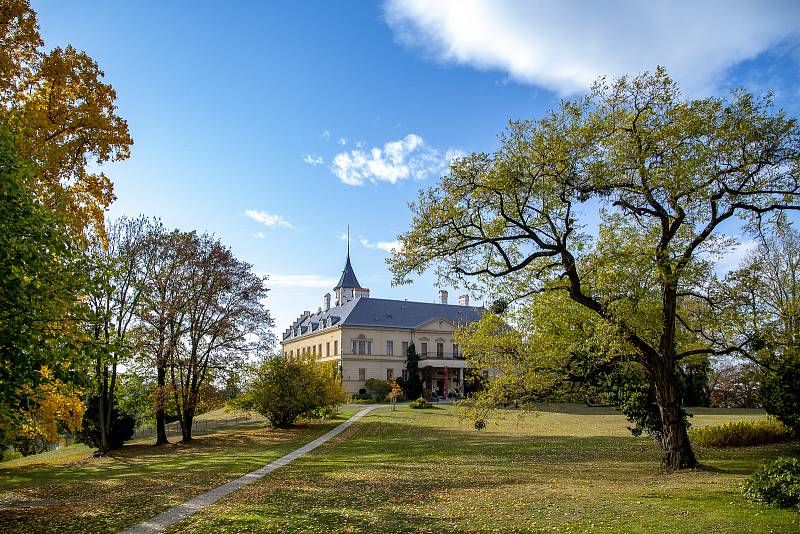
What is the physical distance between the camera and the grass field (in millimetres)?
9203

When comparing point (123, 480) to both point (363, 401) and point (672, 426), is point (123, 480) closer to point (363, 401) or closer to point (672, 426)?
point (672, 426)

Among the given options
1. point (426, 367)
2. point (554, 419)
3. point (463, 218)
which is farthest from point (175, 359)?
point (426, 367)

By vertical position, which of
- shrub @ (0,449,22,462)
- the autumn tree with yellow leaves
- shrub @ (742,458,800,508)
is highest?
the autumn tree with yellow leaves

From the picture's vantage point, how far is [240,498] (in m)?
12.4

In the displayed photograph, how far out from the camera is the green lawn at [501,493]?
8977 millimetres

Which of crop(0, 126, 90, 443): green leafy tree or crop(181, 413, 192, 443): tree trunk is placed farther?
crop(181, 413, 192, 443): tree trunk

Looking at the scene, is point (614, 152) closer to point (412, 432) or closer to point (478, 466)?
point (478, 466)

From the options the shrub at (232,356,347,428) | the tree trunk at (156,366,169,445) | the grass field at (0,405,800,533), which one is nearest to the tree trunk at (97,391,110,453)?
the grass field at (0,405,800,533)

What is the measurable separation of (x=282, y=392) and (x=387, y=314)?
38.3m

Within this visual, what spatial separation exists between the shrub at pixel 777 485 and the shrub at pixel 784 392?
7283 millimetres

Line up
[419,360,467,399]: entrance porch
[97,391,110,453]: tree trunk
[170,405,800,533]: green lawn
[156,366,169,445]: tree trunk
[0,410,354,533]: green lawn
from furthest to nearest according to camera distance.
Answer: [419,360,467,399]: entrance porch < [156,366,169,445]: tree trunk < [97,391,110,453]: tree trunk < [0,410,354,533]: green lawn < [170,405,800,533]: green lawn

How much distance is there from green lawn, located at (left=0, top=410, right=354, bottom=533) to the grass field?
6 centimetres

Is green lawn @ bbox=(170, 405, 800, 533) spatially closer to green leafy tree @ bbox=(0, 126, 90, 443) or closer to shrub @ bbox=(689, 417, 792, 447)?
shrub @ bbox=(689, 417, 792, 447)

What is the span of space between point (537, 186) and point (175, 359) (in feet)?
72.9
